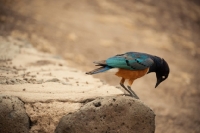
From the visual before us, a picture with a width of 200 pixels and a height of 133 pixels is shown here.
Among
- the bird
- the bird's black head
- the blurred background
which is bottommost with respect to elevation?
the blurred background

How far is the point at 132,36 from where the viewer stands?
1104cm

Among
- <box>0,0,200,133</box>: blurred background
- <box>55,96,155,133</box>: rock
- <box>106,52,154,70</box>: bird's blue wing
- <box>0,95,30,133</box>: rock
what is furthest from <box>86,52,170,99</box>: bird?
<box>0,0,200,133</box>: blurred background

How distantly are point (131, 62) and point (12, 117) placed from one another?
157cm

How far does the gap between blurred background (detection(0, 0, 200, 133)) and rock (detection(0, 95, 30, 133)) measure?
3.27 m

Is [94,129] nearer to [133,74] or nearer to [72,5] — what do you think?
[133,74]

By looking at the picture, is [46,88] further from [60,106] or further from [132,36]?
[132,36]

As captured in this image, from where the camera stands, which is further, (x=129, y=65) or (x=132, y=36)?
(x=132, y=36)

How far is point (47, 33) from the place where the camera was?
9805 millimetres

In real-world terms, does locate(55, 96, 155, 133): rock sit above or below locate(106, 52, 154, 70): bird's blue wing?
below

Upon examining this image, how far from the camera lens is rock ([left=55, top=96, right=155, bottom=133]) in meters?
3.06

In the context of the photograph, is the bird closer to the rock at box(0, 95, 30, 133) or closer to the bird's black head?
the bird's black head

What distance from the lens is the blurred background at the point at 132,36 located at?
696 cm

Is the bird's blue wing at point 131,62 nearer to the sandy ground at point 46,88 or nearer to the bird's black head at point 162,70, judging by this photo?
the bird's black head at point 162,70

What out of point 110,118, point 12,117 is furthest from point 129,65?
point 12,117
